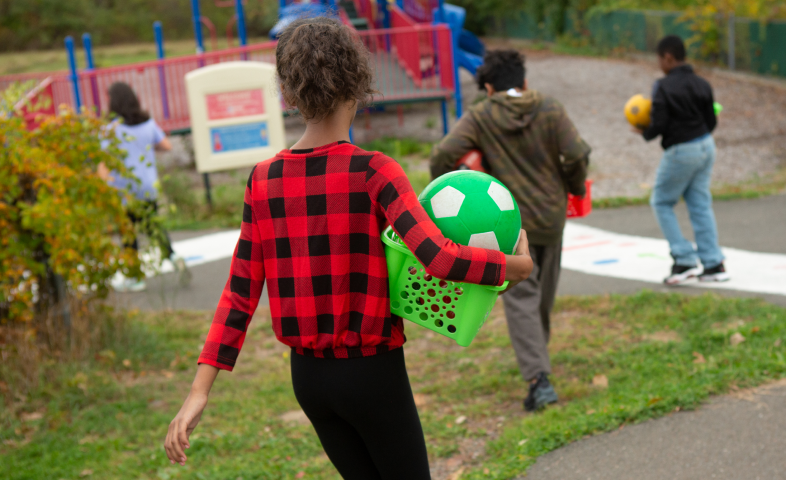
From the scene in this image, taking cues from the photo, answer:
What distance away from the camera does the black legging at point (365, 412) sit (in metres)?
2.03

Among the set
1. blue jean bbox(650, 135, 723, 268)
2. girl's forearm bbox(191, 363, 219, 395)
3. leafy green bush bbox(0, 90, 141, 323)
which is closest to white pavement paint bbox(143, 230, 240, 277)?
leafy green bush bbox(0, 90, 141, 323)

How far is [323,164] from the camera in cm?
197

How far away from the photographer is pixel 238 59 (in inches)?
500

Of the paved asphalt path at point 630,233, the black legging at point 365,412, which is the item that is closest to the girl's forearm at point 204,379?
the black legging at point 365,412

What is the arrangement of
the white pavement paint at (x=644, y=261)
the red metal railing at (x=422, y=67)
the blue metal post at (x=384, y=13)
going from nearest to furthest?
the white pavement paint at (x=644, y=261) < the red metal railing at (x=422, y=67) < the blue metal post at (x=384, y=13)

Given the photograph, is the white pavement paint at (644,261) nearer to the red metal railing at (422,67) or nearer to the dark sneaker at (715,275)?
the dark sneaker at (715,275)

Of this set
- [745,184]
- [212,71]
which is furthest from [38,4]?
[745,184]

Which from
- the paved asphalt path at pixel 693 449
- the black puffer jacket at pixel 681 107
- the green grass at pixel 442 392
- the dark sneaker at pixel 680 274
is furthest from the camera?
the dark sneaker at pixel 680 274

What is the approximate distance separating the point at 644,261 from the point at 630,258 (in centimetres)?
19

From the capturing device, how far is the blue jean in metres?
5.90

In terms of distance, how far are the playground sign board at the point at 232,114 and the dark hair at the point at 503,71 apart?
566cm

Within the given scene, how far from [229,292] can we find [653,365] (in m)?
3.12

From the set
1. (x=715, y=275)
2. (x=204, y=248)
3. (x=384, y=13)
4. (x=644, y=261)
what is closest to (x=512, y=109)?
(x=715, y=275)

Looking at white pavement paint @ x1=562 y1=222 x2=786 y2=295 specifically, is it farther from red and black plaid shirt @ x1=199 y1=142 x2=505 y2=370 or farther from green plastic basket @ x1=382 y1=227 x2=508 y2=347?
red and black plaid shirt @ x1=199 y1=142 x2=505 y2=370
